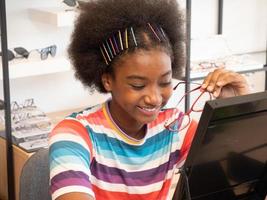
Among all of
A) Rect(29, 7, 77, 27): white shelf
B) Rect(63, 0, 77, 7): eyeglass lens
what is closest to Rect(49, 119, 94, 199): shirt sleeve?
Rect(29, 7, 77, 27): white shelf

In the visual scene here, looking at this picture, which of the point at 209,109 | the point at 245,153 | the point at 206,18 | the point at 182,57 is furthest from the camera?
the point at 206,18

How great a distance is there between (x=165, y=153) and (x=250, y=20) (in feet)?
6.70

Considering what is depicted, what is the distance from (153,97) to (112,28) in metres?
0.18

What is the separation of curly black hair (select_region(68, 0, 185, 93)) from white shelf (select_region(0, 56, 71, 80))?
33.7 inches

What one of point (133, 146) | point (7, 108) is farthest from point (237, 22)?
point (133, 146)

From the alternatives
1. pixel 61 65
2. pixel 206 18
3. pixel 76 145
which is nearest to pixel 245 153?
pixel 76 145

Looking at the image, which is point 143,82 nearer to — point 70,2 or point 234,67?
point 70,2

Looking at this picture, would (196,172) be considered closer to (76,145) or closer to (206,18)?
(76,145)

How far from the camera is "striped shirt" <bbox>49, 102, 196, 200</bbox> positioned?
0.97 metres

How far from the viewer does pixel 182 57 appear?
47.1 inches

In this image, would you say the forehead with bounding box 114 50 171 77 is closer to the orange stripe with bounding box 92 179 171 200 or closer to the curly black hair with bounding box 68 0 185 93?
the curly black hair with bounding box 68 0 185 93

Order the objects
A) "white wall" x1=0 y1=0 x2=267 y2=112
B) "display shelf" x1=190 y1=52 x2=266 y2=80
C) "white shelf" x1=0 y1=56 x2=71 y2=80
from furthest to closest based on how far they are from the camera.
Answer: "display shelf" x1=190 y1=52 x2=266 y2=80 < "white wall" x1=0 y1=0 x2=267 y2=112 < "white shelf" x1=0 y1=56 x2=71 y2=80

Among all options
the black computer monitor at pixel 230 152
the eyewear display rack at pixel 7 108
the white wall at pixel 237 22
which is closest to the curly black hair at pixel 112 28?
the black computer monitor at pixel 230 152

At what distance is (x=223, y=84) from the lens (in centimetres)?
113
